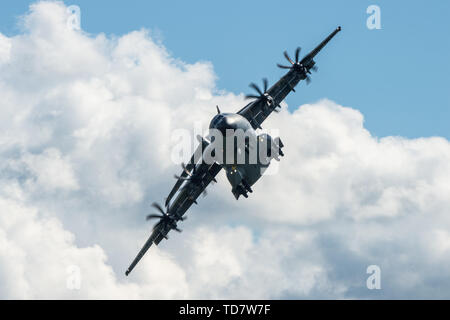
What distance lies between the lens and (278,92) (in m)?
56.3

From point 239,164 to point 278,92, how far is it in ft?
41.8

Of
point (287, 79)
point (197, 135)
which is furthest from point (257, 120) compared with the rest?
point (197, 135)

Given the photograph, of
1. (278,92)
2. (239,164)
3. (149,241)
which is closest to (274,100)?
(278,92)

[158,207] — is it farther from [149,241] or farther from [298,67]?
[298,67]

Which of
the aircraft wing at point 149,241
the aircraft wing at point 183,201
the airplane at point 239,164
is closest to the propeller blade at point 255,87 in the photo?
the airplane at point 239,164

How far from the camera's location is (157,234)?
59.7m

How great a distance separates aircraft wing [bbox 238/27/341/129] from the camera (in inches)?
2125

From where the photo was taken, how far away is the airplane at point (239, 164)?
47.6 metres

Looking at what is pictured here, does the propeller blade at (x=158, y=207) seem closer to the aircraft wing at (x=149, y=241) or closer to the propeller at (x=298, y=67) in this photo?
the aircraft wing at (x=149, y=241)

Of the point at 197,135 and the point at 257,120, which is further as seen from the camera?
the point at 257,120

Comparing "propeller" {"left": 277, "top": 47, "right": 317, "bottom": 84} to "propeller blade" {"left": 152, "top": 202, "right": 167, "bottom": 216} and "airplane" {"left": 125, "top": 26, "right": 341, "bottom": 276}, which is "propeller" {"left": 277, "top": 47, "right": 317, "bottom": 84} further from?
"propeller blade" {"left": 152, "top": 202, "right": 167, "bottom": 216}
